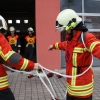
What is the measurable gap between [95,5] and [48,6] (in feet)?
7.30

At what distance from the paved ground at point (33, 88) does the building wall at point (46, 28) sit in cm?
135

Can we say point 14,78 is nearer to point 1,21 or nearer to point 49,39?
point 49,39

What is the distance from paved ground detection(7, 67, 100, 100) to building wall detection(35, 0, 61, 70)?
1345 mm

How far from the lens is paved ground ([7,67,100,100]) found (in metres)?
6.36

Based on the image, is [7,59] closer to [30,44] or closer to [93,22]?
[30,44]

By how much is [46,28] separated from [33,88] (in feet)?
11.3

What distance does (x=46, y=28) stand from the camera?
10.1m

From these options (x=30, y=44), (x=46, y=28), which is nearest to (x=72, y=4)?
(x=46, y=28)

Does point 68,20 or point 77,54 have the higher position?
point 68,20

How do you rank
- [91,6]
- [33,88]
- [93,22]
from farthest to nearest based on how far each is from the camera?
1. [93,22]
2. [91,6]
3. [33,88]

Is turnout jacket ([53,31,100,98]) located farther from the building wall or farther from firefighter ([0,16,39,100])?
the building wall

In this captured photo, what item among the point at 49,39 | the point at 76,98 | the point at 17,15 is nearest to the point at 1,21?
the point at 76,98

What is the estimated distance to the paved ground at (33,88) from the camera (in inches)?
250

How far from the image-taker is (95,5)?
11.1m
